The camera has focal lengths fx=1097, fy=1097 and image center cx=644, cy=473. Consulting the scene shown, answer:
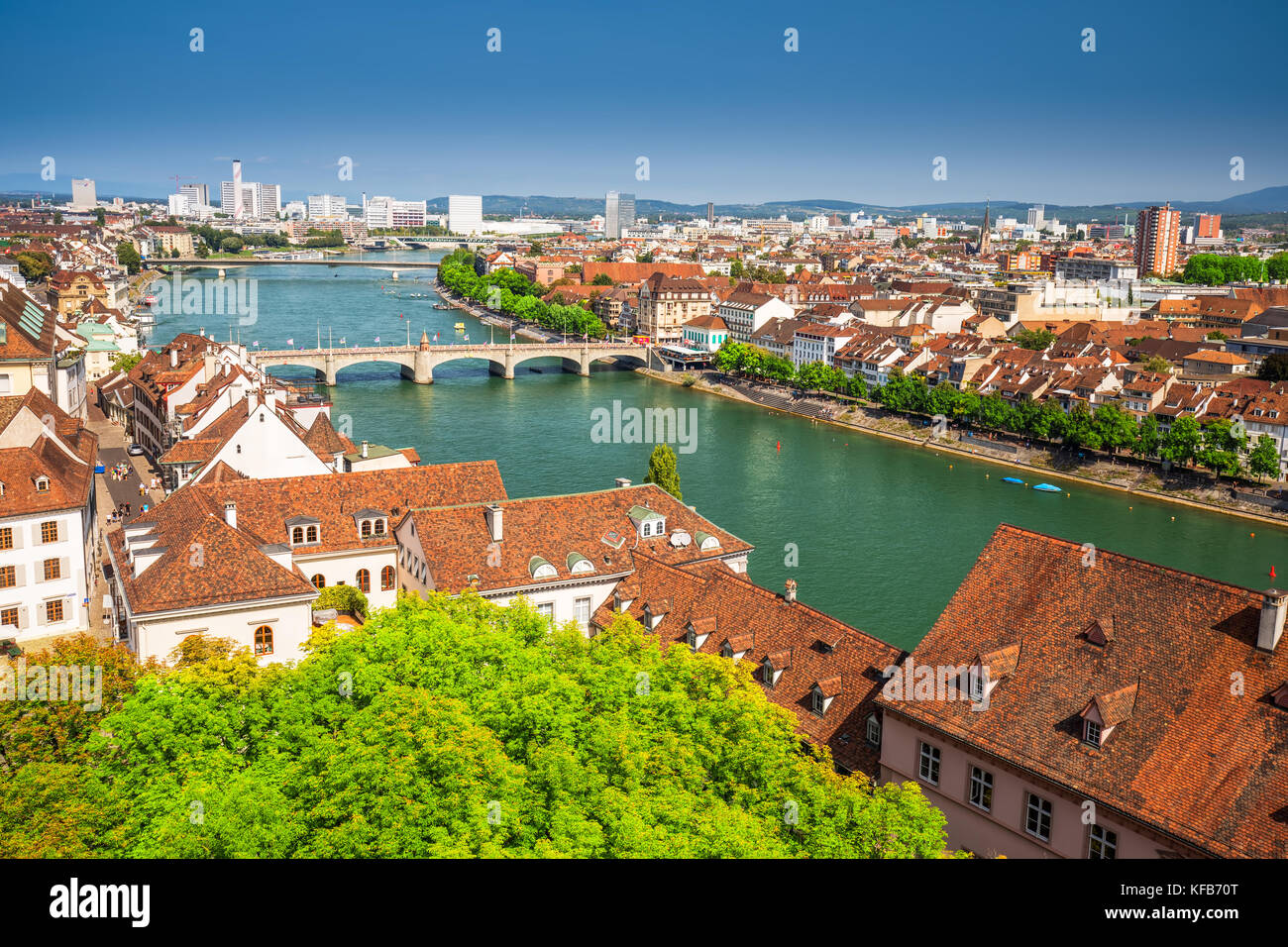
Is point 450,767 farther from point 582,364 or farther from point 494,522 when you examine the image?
point 582,364

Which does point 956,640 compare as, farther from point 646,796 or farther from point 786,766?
point 646,796

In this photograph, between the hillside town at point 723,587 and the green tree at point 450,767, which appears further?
the hillside town at point 723,587

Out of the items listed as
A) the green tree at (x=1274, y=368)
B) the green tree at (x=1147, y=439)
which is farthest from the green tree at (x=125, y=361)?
the green tree at (x=1274, y=368)

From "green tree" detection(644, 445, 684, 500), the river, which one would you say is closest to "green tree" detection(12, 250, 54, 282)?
the river

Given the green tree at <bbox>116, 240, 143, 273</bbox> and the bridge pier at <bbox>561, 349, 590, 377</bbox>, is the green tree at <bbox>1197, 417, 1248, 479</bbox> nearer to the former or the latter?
the bridge pier at <bbox>561, 349, 590, 377</bbox>

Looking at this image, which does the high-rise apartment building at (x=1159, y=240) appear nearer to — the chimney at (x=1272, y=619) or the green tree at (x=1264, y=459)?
the green tree at (x=1264, y=459)
